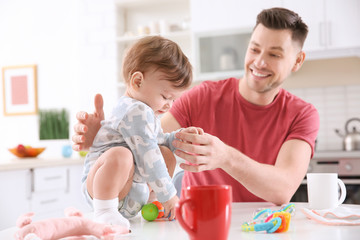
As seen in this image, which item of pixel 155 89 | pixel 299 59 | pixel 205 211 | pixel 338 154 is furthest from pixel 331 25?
pixel 205 211

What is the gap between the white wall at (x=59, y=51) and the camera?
420cm

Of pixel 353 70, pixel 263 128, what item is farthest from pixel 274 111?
pixel 353 70

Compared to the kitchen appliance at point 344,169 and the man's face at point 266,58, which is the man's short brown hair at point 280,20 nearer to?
the man's face at point 266,58

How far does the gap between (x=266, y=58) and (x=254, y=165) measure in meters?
0.66

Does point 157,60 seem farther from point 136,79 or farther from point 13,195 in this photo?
point 13,195

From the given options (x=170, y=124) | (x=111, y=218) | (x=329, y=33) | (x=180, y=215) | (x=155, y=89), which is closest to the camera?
(x=180, y=215)

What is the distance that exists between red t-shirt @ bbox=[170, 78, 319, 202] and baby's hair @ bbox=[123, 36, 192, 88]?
694 millimetres

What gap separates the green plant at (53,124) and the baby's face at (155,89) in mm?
2872

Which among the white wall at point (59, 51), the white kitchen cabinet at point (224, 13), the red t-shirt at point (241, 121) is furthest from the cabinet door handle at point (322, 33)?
the white wall at point (59, 51)

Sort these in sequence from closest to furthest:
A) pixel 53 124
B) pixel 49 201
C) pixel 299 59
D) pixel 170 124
A: pixel 170 124, pixel 299 59, pixel 49 201, pixel 53 124

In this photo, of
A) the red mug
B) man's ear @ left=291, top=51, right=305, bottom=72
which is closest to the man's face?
man's ear @ left=291, top=51, right=305, bottom=72

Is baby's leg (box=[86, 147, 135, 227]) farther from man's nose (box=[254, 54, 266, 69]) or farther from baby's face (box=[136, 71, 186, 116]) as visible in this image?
man's nose (box=[254, 54, 266, 69])

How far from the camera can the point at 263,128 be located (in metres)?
1.90

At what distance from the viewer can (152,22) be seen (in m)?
4.07
